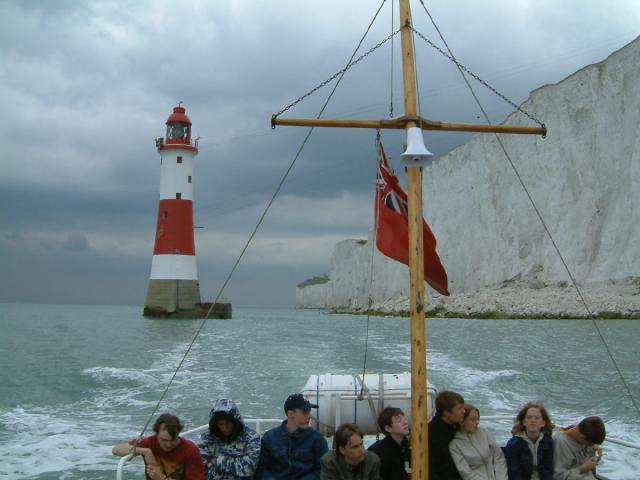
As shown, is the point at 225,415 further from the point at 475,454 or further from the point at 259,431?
the point at 475,454

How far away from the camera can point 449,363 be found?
1747cm

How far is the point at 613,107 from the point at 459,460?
39949 millimetres

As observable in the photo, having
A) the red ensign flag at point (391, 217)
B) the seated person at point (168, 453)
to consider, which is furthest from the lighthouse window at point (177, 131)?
the seated person at point (168, 453)

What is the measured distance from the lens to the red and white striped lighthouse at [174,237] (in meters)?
35.8

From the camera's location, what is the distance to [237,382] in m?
14.0

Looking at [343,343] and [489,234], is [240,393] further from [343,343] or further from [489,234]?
[489,234]

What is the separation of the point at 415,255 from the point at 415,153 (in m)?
0.62

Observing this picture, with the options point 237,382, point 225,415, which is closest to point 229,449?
point 225,415

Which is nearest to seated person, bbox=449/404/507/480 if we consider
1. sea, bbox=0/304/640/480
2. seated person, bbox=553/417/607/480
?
seated person, bbox=553/417/607/480

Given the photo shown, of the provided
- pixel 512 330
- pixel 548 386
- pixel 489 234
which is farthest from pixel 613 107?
pixel 548 386

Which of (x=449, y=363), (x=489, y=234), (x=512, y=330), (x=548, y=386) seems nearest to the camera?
(x=548, y=386)

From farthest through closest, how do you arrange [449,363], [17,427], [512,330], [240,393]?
[512,330] < [449,363] < [240,393] < [17,427]

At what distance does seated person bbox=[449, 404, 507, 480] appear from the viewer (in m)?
4.07

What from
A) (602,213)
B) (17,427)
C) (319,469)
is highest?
(602,213)
